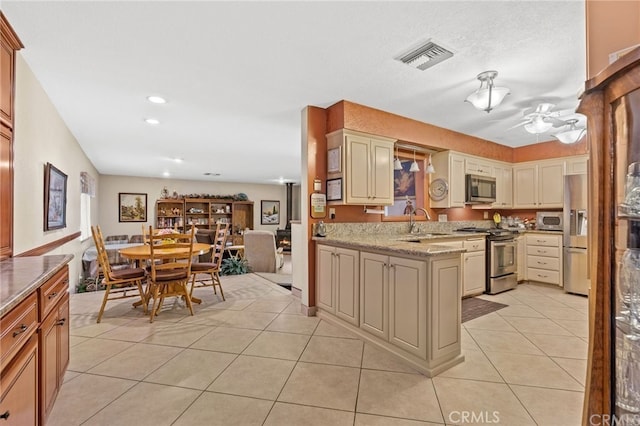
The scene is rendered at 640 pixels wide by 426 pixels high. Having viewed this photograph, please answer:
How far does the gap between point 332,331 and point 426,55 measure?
259 centimetres

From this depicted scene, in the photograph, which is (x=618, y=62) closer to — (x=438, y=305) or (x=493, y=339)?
(x=438, y=305)

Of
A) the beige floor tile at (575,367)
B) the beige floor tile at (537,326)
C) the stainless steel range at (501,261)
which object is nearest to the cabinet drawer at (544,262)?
the stainless steel range at (501,261)

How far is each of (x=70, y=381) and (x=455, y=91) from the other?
4029 millimetres

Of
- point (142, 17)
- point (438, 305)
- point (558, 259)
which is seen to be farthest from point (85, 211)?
point (558, 259)

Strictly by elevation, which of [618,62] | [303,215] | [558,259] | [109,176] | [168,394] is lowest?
[168,394]

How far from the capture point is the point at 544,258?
4.73 metres

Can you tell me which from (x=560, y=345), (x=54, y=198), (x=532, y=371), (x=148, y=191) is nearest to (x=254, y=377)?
(x=532, y=371)

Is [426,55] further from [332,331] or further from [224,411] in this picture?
[224,411]

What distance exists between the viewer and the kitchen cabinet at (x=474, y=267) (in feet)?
13.3

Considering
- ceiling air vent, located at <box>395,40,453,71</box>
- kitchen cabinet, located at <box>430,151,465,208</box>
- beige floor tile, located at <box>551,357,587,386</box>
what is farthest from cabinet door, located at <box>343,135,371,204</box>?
beige floor tile, located at <box>551,357,587,386</box>

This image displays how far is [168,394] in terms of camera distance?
1.94m

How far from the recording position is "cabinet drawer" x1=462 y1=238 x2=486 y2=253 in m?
4.08

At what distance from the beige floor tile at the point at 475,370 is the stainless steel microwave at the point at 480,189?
279cm

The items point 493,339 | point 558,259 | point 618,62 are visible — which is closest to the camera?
point 618,62
